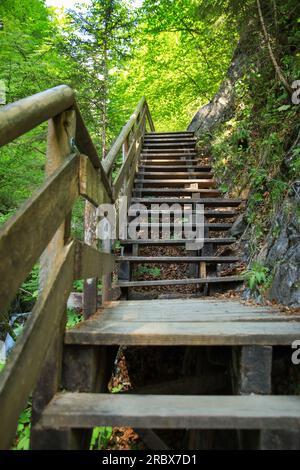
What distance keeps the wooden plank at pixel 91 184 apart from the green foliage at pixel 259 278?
5.28ft

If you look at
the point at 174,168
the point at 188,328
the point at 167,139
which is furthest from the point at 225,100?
the point at 188,328

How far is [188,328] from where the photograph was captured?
191 centimetres

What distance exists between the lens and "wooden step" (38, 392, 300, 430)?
1378 millimetres

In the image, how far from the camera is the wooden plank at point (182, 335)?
1715 millimetres

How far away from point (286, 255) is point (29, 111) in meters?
2.65

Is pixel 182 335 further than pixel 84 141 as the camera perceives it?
No

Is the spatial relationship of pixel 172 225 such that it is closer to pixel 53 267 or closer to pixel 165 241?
pixel 165 241

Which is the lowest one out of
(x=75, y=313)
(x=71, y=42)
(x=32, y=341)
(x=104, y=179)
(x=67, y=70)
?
(x=75, y=313)

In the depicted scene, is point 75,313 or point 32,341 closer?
point 32,341

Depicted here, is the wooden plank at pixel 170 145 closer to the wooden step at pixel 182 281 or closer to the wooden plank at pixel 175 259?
the wooden plank at pixel 175 259

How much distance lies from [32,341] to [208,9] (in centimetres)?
569

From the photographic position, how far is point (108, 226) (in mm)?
3436
